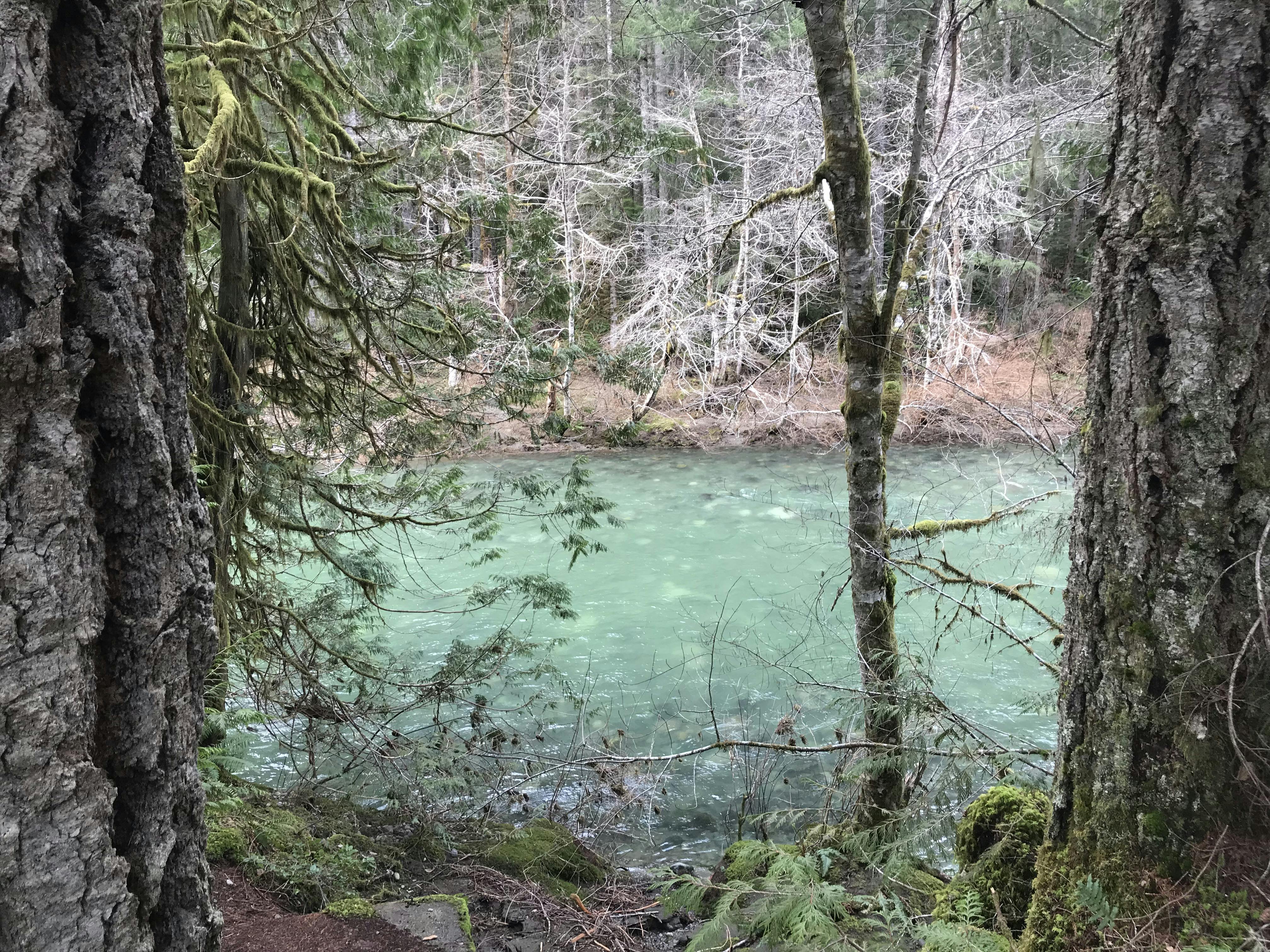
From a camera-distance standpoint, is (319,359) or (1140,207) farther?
(319,359)

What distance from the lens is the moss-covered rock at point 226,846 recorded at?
2.91m

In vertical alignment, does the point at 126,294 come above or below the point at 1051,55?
below

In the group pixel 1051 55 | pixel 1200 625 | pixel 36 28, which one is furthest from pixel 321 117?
pixel 1051 55

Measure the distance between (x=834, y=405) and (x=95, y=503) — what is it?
1534 centimetres

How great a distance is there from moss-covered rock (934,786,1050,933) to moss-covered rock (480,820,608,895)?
7.13ft

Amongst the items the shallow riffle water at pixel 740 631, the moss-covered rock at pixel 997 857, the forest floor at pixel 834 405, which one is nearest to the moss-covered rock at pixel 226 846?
the shallow riffle water at pixel 740 631

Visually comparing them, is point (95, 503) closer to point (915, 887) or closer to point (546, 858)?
point (915, 887)

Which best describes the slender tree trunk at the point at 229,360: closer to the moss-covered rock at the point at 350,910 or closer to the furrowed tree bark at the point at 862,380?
the moss-covered rock at the point at 350,910

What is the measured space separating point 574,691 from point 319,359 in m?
3.87

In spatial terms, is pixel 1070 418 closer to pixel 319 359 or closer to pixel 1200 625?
pixel 1200 625

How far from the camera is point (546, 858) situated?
14.1ft

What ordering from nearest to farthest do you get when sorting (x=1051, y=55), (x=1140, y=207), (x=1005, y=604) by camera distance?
1. (x=1140, y=207)
2. (x=1005, y=604)
3. (x=1051, y=55)

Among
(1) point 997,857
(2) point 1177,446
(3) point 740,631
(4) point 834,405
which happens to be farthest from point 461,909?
(4) point 834,405

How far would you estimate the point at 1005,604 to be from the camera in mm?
7961
